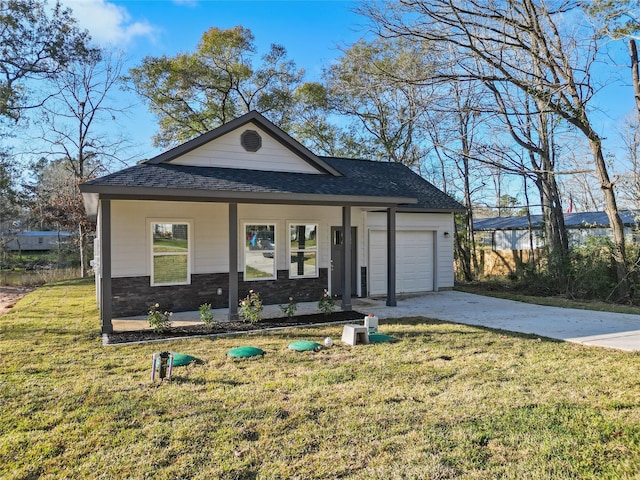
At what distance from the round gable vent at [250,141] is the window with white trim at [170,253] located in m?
2.25

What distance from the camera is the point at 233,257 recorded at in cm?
847

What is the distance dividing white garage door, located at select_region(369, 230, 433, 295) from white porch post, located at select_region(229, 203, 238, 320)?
4910 millimetres

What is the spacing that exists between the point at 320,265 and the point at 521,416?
7714mm

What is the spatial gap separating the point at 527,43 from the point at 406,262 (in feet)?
22.1

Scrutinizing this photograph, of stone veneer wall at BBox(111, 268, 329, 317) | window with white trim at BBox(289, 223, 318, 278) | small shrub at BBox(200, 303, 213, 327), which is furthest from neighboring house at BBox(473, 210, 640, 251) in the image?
small shrub at BBox(200, 303, 213, 327)

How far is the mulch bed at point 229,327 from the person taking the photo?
7.36 metres

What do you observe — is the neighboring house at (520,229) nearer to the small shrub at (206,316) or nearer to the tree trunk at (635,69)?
the tree trunk at (635,69)

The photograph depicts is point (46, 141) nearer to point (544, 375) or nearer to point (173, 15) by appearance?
point (173, 15)

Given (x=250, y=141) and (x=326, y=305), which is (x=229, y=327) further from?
(x=250, y=141)

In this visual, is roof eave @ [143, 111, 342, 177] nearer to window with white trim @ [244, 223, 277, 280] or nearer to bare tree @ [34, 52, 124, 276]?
window with white trim @ [244, 223, 277, 280]

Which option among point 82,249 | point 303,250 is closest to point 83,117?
point 82,249

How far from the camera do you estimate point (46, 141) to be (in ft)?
73.2

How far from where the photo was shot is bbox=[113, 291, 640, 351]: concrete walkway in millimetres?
7477

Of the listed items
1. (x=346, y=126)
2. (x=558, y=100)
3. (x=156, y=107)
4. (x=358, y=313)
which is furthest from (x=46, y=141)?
(x=558, y=100)
